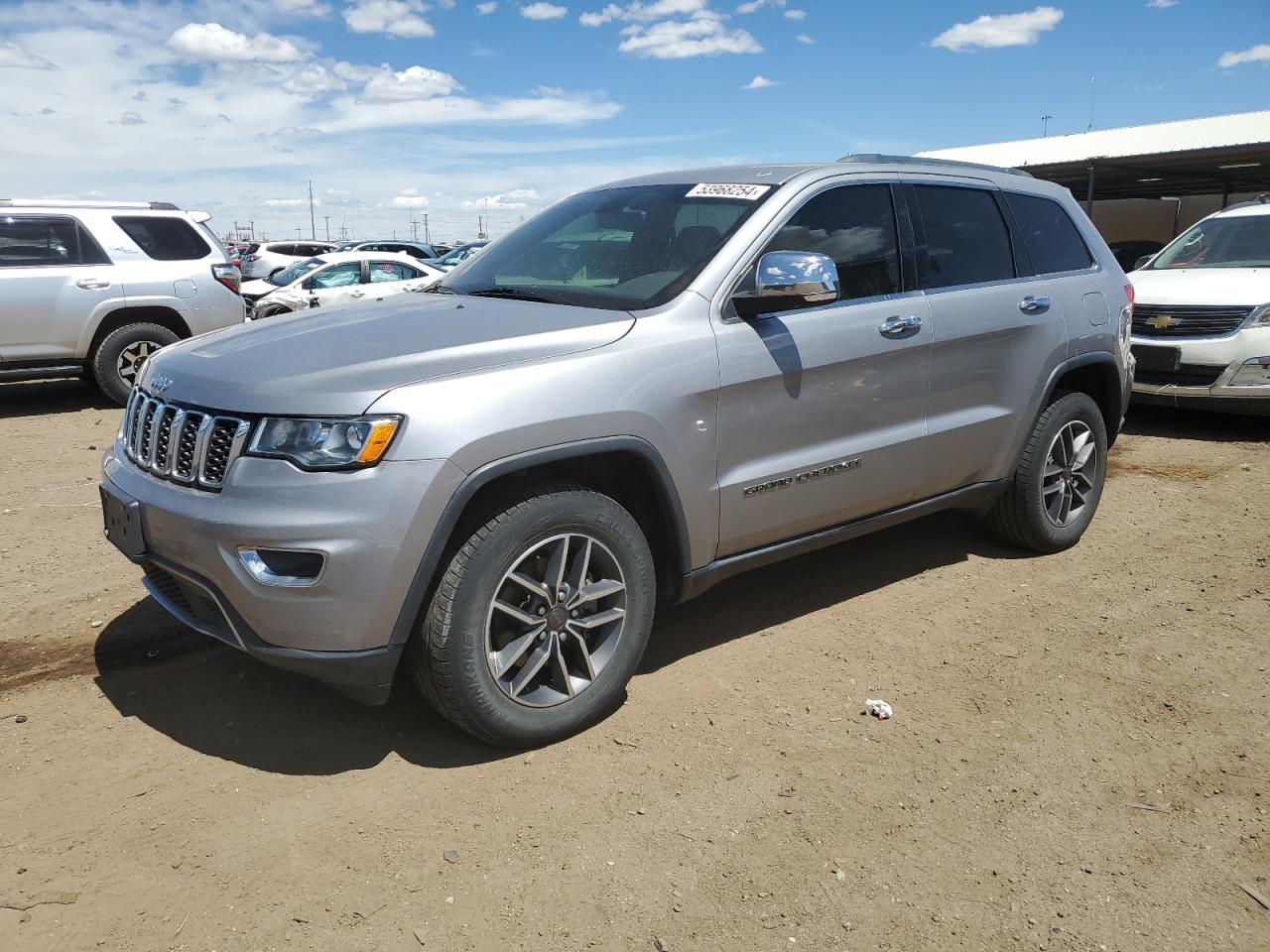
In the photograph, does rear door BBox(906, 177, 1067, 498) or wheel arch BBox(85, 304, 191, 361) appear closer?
rear door BBox(906, 177, 1067, 498)

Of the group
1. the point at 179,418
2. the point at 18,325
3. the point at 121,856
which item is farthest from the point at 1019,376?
the point at 18,325

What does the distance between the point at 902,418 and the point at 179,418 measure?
8.83 feet

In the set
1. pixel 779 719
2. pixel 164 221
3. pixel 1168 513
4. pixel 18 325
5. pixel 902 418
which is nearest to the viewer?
pixel 779 719

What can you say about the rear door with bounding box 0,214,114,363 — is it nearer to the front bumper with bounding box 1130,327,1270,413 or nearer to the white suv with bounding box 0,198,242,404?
the white suv with bounding box 0,198,242,404

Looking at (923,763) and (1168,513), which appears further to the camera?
(1168,513)

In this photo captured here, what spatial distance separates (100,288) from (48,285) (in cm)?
42

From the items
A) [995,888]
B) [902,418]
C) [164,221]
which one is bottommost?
[995,888]

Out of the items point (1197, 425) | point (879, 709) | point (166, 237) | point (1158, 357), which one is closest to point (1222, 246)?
point (1197, 425)

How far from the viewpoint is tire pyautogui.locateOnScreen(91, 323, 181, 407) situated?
9609 mm

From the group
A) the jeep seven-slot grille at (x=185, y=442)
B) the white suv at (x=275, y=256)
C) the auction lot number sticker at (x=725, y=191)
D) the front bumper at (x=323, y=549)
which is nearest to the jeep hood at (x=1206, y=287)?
the auction lot number sticker at (x=725, y=191)

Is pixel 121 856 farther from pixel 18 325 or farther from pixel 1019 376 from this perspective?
pixel 18 325

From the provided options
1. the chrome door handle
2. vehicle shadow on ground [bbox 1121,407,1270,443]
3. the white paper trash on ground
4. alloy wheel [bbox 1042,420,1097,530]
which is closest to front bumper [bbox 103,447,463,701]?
the white paper trash on ground

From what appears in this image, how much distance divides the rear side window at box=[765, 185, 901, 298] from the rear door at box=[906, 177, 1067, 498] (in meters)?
0.19

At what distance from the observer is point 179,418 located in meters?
3.15
